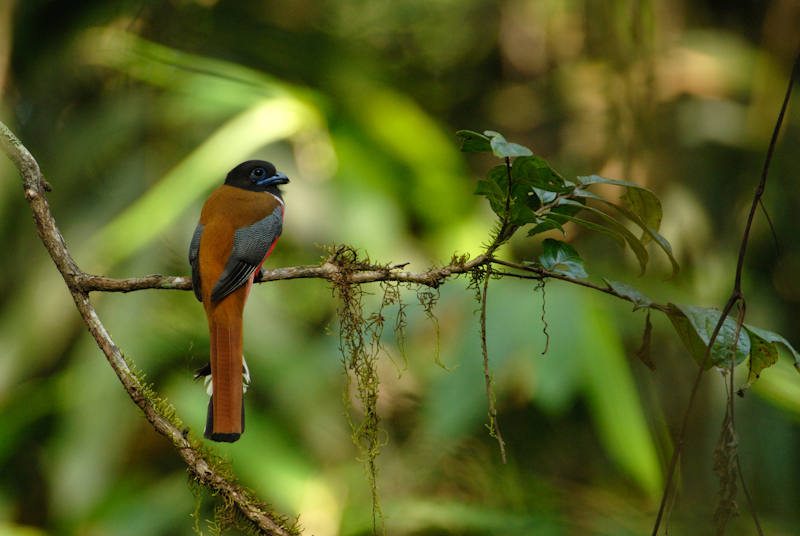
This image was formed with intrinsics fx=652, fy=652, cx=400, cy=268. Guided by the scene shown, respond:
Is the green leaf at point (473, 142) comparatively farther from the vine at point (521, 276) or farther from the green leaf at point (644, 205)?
the green leaf at point (644, 205)

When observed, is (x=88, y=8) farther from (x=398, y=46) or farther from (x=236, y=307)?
(x=236, y=307)

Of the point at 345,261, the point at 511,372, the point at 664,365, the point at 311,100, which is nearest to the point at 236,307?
the point at 345,261

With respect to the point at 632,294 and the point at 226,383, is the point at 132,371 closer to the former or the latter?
the point at 226,383

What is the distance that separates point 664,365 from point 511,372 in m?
1.15

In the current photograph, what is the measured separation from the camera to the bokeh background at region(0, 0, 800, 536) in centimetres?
327

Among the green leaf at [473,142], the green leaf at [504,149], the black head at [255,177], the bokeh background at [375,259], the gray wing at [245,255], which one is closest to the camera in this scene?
the green leaf at [504,149]

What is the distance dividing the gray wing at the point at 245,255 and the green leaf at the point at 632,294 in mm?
751

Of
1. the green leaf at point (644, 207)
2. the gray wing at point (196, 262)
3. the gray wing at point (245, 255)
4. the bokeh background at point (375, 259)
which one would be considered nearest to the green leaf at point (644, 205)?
the green leaf at point (644, 207)

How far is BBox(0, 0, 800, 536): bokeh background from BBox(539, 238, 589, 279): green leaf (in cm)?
175

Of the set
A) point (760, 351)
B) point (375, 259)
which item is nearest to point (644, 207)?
point (760, 351)

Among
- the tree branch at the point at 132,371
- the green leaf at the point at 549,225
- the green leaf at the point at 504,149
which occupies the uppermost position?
the green leaf at the point at 504,149

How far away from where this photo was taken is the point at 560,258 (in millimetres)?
1274

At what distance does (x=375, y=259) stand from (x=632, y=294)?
2130mm

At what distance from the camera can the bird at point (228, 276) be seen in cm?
129
